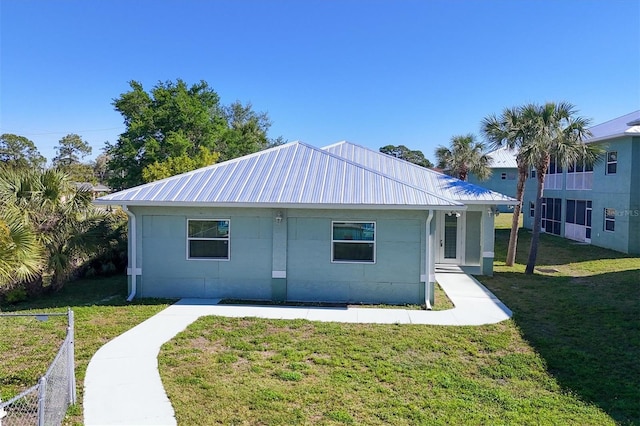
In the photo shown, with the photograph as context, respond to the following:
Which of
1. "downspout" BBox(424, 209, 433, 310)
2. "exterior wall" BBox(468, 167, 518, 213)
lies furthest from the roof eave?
"exterior wall" BBox(468, 167, 518, 213)

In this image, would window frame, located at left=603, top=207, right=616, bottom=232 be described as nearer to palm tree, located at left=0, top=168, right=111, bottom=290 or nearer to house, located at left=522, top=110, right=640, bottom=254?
house, located at left=522, top=110, right=640, bottom=254

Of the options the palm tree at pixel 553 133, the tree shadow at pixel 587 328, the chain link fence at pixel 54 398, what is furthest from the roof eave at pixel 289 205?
the palm tree at pixel 553 133

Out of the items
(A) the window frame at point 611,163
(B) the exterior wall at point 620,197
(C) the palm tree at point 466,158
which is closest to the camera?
(B) the exterior wall at point 620,197

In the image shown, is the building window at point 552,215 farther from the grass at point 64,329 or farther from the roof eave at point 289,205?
the grass at point 64,329

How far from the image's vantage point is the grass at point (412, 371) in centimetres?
527

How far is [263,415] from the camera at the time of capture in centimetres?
516

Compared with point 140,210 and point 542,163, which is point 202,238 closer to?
point 140,210

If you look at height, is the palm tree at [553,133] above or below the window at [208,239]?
above

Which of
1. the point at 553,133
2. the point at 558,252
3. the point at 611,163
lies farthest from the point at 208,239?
the point at 611,163

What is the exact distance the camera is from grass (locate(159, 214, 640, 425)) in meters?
5.27

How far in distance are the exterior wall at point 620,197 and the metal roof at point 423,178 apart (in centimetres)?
927

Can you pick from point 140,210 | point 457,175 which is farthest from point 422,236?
point 457,175

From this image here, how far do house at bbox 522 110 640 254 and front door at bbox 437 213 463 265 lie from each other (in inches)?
380

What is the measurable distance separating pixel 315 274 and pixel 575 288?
8.02 metres
